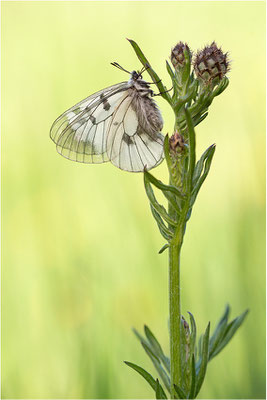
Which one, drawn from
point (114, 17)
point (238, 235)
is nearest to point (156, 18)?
point (114, 17)

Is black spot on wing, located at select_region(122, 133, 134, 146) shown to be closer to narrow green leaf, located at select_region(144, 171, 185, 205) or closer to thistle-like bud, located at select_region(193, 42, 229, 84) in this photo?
thistle-like bud, located at select_region(193, 42, 229, 84)

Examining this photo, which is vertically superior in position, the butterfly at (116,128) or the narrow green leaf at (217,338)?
the butterfly at (116,128)

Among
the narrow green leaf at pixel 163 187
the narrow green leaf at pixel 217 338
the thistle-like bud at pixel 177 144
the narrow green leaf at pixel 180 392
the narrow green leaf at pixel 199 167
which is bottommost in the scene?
the narrow green leaf at pixel 180 392

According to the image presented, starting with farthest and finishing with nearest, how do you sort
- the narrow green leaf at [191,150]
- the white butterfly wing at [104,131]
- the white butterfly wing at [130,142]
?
the white butterfly wing at [104,131] → the white butterfly wing at [130,142] → the narrow green leaf at [191,150]

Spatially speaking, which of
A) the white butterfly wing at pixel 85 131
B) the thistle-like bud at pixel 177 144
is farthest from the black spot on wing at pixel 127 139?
the thistle-like bud at pixel 177 144

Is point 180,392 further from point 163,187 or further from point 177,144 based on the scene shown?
point 177,144

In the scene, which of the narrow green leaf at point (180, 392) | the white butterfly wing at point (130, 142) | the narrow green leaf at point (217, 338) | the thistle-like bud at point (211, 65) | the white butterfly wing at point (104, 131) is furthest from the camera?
the white butterfly wing at point (104, 131)

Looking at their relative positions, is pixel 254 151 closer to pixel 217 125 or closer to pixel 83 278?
pixel 217 125

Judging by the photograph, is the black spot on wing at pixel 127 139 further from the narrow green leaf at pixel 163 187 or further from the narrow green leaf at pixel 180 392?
the narrow green leaf at pixel 180 392
